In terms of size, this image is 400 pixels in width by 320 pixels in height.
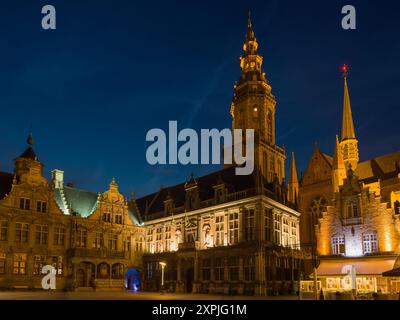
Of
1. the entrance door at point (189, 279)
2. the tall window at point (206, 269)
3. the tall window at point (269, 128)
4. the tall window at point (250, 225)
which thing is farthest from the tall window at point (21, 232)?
the tall window at point (269, 128)

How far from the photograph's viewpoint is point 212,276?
145 ft

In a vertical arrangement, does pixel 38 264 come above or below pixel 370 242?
below

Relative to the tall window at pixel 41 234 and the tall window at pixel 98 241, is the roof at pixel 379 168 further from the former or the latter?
the tall window at pixel 41 234

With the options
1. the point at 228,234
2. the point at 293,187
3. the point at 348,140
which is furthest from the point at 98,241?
the point at 348,140

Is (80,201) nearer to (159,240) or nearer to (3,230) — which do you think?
(159,240)

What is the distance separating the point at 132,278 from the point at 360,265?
30.9 meters

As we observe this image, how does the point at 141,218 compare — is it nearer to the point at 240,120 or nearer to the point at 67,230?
the point at 67,230

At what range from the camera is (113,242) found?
177 ft

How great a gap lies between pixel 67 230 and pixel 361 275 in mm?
32454

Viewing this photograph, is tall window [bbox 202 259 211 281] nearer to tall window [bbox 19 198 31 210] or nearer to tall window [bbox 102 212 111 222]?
tall window [bbox 102 212 111 222]

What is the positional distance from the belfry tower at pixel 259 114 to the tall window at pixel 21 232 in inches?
1156

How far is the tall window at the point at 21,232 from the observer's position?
4500 cm
